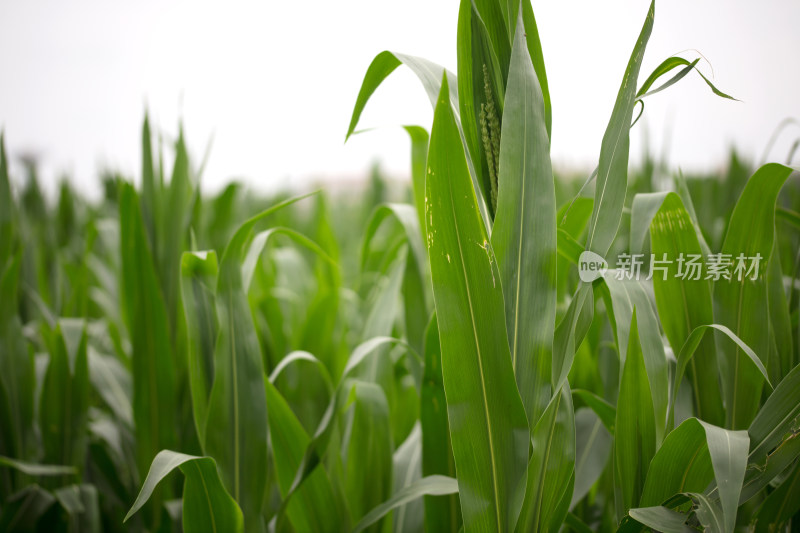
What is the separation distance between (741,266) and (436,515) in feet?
1.17

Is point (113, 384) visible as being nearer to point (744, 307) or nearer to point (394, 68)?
point (394, 68)

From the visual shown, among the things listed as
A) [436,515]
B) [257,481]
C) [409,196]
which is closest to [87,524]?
[257,481]

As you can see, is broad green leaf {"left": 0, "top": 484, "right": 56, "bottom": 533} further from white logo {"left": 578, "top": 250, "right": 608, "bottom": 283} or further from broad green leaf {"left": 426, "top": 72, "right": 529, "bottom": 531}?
white logo {"left": 578, "top": 250, "right": 608, "bottom": 283}

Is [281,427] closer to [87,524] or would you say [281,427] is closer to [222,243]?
[87,524]

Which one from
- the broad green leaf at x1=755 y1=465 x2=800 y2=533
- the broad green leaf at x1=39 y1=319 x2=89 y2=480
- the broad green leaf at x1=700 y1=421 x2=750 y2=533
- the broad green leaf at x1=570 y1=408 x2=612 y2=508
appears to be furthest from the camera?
the broad green leaf at x1=39 y1=319 x2=89 y2=480

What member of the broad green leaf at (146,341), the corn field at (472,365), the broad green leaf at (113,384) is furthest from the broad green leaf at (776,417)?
the broad green leaf at (113,384)

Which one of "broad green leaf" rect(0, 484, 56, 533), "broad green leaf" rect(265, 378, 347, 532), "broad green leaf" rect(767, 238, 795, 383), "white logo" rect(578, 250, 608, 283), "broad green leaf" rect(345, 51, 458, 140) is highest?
"broad green leaf" rect(345, 51, 458, 140)

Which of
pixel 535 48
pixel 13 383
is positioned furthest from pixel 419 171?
pixel 13 383

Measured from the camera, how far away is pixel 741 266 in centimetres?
44

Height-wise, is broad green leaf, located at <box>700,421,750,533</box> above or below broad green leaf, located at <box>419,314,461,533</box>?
above

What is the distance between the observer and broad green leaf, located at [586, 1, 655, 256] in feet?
1.13

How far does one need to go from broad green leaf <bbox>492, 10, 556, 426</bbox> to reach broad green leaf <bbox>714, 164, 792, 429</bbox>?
0.21m

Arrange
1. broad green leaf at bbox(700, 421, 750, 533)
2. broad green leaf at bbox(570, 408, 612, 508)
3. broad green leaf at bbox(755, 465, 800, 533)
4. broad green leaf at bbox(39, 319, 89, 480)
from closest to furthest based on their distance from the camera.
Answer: broad green leaf at bbox(700, 421, 750, 533) < broad green leaf at bbox(755, 465, 800, 533) < broad green leaf at bbox(570, 408, 612, 508) < broad green leaf at bbox(39, 319, 89, 480)

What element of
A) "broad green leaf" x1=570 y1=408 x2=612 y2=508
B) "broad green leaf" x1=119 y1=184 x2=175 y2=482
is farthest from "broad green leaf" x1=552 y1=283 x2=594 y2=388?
"broad green leaf" x1=119 y1=184 x2=175 y2=482
